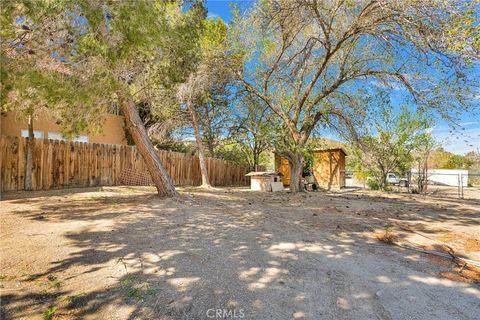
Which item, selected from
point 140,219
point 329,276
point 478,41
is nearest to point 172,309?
point 329,276

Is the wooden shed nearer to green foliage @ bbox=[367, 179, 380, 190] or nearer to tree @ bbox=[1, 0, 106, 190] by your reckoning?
green foliage @ bbox=[367, 179, 380, 190]

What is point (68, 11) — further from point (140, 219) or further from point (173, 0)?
point (173, 0)

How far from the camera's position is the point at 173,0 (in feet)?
23.7

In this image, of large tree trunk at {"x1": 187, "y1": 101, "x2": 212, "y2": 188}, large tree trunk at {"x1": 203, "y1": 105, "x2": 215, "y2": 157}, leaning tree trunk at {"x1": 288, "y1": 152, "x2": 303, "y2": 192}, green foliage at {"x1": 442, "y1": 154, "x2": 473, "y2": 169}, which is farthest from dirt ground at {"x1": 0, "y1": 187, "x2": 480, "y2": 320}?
green foliage at {"x1": 442, "y1": 154, "x2": 473, "y2": 169}

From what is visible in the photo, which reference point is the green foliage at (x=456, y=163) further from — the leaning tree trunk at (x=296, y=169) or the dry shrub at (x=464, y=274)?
the dry shrub at (x=464, y=274)

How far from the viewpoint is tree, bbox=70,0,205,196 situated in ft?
13.6

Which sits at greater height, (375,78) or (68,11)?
(375,78)

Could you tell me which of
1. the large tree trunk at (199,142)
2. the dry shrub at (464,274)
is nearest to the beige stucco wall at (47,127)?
the large tree trunk at (199,142)

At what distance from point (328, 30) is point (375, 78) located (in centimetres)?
255

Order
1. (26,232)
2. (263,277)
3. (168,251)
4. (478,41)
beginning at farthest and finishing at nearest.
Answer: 1. (478,41)
2. (26,232)
3. (168,251)
4. (263,277)

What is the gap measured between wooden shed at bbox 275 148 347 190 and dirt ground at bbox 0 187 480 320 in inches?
484

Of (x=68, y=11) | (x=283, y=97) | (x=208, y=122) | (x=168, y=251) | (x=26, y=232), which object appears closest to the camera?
(x=168, y=251)

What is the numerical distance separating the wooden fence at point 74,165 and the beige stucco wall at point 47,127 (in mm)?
753

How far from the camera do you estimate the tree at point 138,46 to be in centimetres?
416
